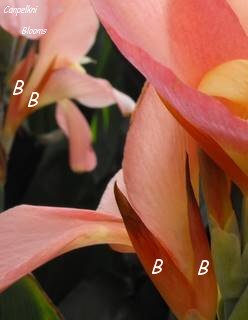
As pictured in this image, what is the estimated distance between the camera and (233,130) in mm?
255

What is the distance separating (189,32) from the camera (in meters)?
0.29

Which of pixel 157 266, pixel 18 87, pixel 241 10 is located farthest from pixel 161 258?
pixel 18 87

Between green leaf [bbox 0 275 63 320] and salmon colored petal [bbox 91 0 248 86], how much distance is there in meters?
0.18

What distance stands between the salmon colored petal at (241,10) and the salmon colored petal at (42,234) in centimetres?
10

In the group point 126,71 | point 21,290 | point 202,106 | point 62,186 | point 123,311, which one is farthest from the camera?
point 126,71

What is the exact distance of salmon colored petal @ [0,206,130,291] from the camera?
0.95ft

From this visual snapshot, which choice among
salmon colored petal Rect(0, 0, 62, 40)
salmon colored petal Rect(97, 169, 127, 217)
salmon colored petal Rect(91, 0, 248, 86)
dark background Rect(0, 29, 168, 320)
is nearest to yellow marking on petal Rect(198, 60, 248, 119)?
salmon colored petal Rect(91, 0, 248, 86)

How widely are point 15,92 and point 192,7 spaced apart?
40 centimetres

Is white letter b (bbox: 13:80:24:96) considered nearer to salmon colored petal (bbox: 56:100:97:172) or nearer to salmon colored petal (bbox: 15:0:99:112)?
salmon colored petal (bbox: 15:0:99:112)

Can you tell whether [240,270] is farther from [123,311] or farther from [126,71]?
[126,71]

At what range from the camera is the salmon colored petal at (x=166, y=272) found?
31 centimetres

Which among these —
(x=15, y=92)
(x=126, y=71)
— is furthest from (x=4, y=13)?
(x=126, y=71)

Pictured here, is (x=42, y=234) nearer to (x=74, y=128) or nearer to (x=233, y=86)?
(x=233, y=86)

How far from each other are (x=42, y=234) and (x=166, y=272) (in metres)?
0.06
